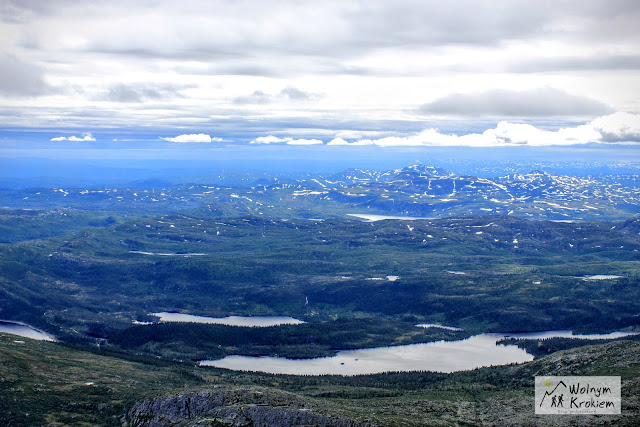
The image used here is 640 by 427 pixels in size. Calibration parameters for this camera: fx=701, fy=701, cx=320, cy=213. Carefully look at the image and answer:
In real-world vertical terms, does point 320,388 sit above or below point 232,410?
below

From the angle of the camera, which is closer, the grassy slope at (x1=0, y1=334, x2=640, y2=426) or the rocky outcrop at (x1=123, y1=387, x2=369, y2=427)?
the rocky outcrop at (x1=123, y1=387, x2=369, y2=427)

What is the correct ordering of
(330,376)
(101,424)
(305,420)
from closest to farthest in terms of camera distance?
1. (305,420)
2. (101,424)
3. (330,376)

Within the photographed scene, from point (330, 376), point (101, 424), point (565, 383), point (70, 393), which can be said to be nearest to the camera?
point (565, 383)

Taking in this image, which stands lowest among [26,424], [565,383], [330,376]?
[330,376]

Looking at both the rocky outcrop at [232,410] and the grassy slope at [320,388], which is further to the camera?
the grassy slope at [320,388]

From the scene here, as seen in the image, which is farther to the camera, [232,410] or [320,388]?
[320,388]

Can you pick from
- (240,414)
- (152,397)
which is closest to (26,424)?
(152,397)

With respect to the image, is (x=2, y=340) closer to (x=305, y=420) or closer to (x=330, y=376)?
(x=330, y=376)

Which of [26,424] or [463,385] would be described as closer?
[26,424]
